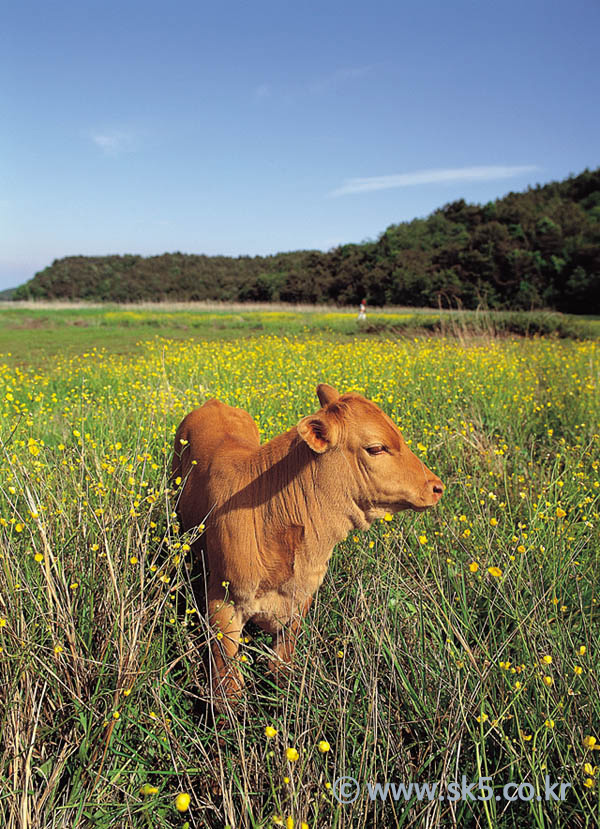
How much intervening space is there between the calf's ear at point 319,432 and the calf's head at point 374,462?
0.09ft

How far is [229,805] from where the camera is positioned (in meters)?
1.58

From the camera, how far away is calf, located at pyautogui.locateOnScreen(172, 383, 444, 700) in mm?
2268

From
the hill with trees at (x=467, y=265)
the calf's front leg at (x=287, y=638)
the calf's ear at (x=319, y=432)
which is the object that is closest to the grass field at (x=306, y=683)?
the calf's front leg at (x=287, y=638)

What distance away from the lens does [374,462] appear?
7.45 feet

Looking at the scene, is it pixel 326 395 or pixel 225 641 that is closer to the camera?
pixel 225 641

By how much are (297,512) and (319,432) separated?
405mm

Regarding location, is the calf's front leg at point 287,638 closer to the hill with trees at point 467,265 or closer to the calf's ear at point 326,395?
the calf's ear at point 326,395

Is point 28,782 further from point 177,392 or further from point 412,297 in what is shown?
point 412,297

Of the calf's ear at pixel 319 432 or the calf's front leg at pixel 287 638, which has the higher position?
the calf's ear at pixel 319 432

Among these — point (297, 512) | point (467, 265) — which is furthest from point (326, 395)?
point (467, 265)

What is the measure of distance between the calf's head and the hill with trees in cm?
1708

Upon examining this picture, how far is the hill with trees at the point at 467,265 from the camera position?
33000mm

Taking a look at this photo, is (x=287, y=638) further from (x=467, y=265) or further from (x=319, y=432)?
(x=467, y=265)

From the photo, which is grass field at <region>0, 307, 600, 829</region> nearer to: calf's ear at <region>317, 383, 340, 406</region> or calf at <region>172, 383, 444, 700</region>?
calf at <region>172, 383, 444, 700</region>
